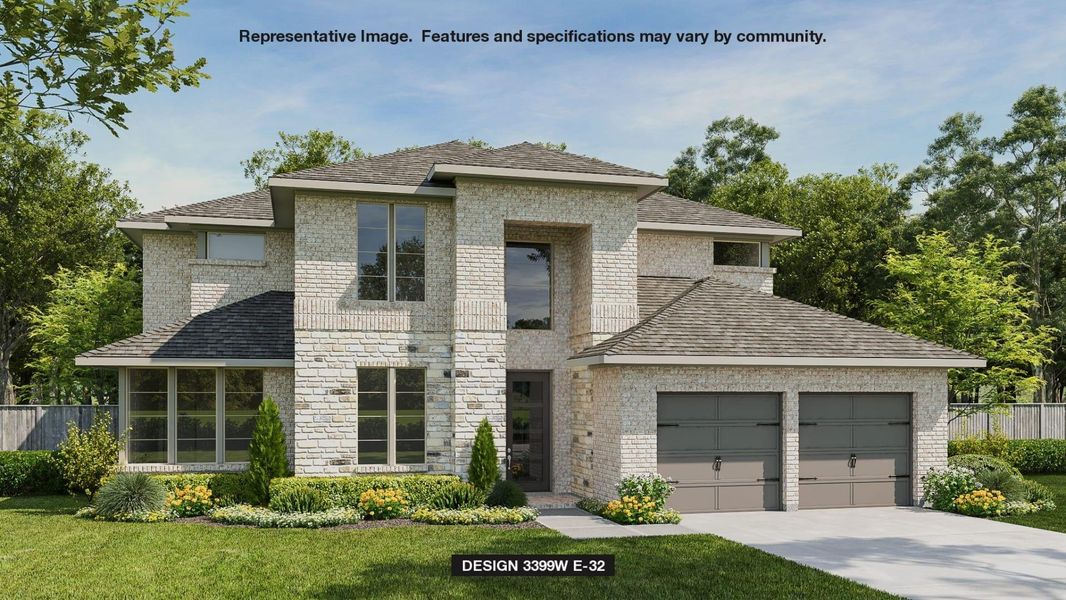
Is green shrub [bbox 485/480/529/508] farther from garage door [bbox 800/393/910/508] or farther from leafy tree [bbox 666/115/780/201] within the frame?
leafy tree [bbox 666/115/780/201]

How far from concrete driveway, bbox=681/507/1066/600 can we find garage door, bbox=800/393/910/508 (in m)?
0.43

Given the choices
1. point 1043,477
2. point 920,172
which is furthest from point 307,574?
point 920,172

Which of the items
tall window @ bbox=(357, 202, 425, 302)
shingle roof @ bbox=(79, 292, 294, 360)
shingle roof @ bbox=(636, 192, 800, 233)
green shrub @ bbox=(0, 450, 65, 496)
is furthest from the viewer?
shingle roof @ bbox=(636, 192, 800, 233)

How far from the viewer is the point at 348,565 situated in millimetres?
11953

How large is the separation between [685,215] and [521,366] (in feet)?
22.0

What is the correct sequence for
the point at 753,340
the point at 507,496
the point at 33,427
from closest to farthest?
the point at 507,496, the point at 753,340, the point at 33,427

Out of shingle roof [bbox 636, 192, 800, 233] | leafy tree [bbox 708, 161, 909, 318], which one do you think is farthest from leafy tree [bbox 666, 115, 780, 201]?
shingle roof [bbox 636, 192, 800, 233]

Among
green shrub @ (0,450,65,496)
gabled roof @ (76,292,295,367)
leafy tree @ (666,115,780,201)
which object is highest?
leafy tree @ (666,115,780,201)

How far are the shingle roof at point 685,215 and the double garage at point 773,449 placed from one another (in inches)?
244

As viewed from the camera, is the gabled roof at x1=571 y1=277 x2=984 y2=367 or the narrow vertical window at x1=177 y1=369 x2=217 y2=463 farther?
the narrow vertical window at x1=177 y1=369 x2=217 y2=463

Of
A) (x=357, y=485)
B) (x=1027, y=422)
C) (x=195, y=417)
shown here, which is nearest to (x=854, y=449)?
(x=357, y=485)

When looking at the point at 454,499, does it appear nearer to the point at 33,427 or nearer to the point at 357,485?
the point at 357,485

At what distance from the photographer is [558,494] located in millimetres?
19000

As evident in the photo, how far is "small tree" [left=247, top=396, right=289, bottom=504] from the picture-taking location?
16844mm
